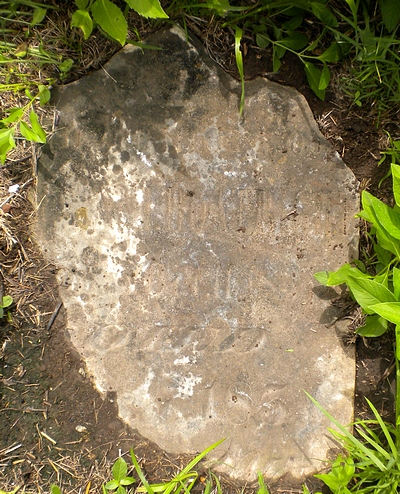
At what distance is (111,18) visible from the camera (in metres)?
1.61

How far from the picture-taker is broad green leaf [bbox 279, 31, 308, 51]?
1915mm

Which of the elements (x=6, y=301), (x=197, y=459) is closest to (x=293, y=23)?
(x=6, y=301)

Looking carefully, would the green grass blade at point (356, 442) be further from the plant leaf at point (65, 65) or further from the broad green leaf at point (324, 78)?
the plant leaf at point (65, 65)

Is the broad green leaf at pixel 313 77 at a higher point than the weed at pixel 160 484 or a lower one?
higher

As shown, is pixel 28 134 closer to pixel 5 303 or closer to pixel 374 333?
pixel 5 303

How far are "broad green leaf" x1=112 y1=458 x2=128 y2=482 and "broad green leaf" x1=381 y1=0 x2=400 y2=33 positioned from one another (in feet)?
7.29

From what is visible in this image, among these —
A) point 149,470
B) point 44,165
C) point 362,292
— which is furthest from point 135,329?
point 362,292

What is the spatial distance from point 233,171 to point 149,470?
4.65 feet

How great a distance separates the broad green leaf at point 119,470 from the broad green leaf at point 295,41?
6.56 ft

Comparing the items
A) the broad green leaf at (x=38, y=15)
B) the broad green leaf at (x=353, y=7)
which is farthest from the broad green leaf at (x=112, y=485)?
the broad green leaf at (x=353, y=7)

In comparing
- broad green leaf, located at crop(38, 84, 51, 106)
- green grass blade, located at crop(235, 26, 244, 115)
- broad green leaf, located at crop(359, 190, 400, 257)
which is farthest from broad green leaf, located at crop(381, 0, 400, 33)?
broad green leaf, located at crop(38, 84, 51, 106)

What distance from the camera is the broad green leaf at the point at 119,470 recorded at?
1.93 m

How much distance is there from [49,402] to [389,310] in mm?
1508

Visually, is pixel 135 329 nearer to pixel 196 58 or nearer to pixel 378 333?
pixel 378 333
